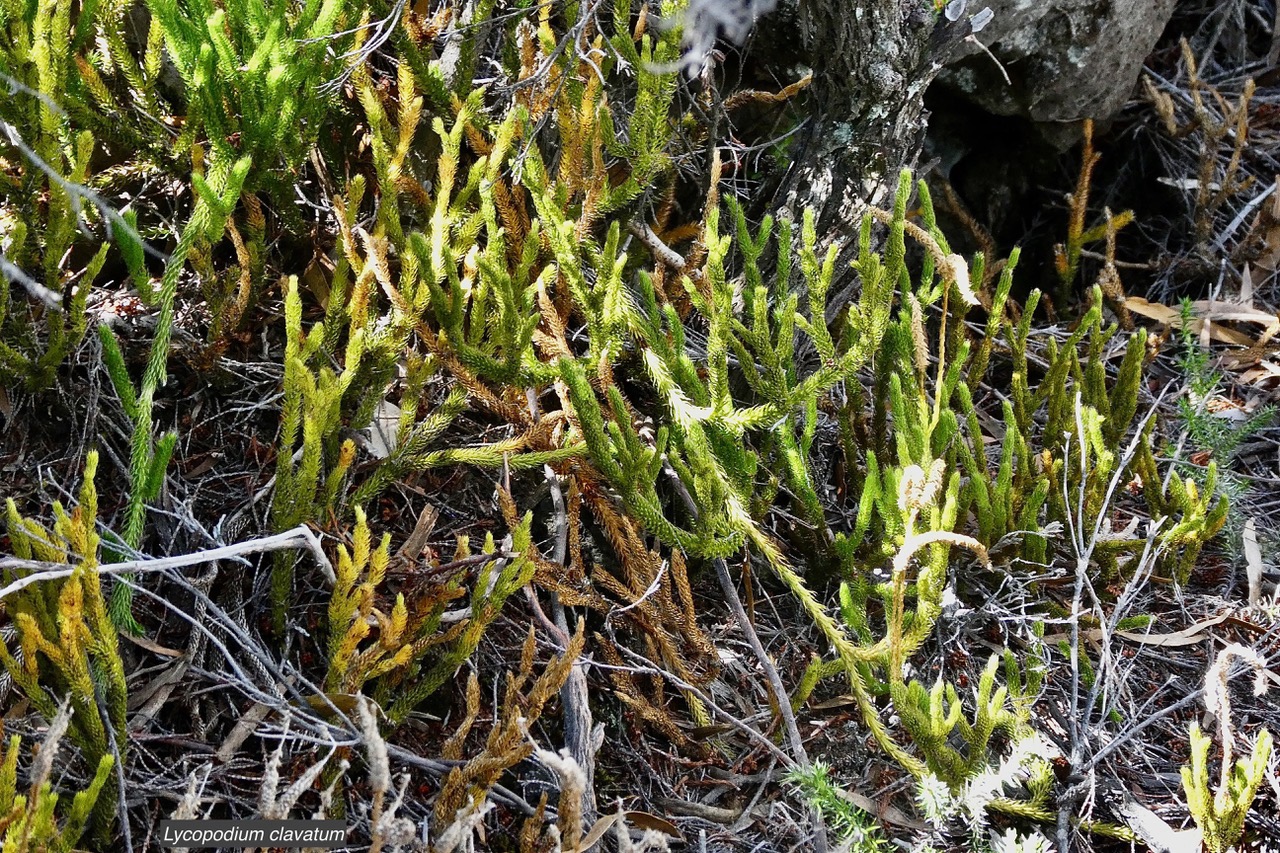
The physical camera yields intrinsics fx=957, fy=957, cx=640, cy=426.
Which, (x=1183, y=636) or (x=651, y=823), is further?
(x=1183, y=636)

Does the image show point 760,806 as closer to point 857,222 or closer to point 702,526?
point 702,526

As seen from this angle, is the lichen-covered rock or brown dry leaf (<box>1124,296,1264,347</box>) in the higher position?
the lichen-covered rock

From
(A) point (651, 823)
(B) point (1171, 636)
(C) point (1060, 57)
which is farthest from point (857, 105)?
(A) point (651, 823)

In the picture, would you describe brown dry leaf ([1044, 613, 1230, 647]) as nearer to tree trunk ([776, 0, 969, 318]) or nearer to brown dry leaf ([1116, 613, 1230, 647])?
brown dry leaf ([1116, 613, 1230, 647])

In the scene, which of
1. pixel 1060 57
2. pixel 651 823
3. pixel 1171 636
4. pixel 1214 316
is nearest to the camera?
pixel 651 823

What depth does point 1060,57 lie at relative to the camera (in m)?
3.29

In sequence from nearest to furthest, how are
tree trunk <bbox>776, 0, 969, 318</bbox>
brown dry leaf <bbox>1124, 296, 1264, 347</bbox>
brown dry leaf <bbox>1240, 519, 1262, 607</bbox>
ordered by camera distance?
tree trunk <bbox>776, 0, 969, 318</bbox>, brown dry leaf <bbox>1240, 519, 1262, 607</bbox>, brown dry leaf <bbox>1124, 296, 1264, 347</bbox>

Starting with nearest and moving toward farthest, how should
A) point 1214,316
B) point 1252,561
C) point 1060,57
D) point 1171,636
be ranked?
1. point 1171,636
2. point 1252,561
3. point 1060,57
4. point 1214,316

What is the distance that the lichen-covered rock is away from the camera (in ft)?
10.5

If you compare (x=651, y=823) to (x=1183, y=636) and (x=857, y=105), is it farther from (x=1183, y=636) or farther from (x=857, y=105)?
(x=857, y=105)

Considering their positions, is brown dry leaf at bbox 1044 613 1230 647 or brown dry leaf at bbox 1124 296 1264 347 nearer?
brown dry leaf at bbox 1044 613 1230 647

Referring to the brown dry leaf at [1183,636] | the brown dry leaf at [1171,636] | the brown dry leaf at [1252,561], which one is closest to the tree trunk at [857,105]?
the brown dry leaf at [1171,636]

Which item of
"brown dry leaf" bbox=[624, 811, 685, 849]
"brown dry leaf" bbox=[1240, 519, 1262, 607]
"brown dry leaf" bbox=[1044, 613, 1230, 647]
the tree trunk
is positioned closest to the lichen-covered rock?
the tree trunk

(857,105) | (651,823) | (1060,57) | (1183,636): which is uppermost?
(857,105)
